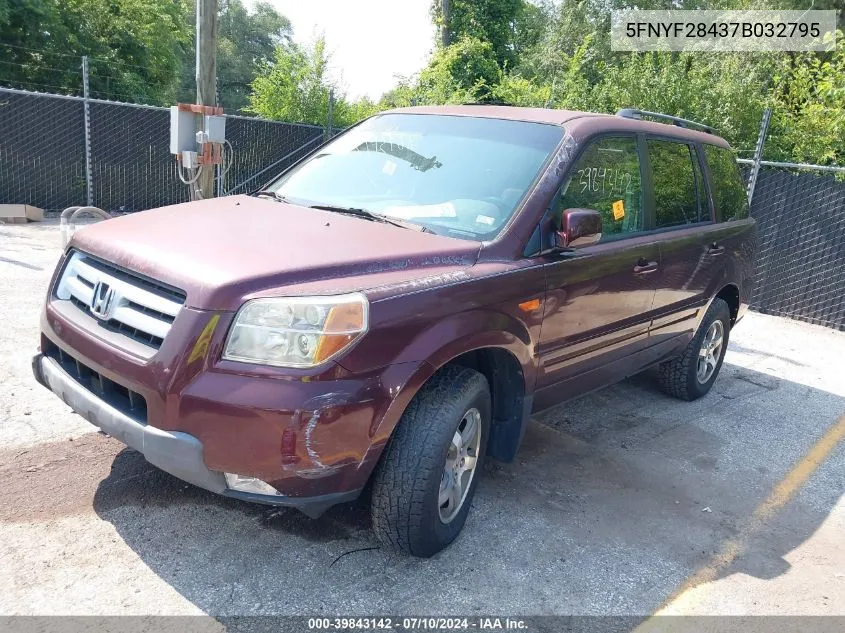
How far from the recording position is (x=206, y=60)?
7.44m

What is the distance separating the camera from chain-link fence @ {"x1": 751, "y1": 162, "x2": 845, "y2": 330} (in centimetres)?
887

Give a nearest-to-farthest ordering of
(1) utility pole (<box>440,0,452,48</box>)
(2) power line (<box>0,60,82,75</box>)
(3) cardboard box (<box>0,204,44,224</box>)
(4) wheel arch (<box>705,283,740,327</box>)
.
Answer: (4) wheel arch (<box>705,283,740,327</box>)
(3) cardboard box (<box>0,204,44,224</box>)
(2) power line (<box>0,60,82,75</box>)
(1) utility pole (<box>440,0,452,48</box>)

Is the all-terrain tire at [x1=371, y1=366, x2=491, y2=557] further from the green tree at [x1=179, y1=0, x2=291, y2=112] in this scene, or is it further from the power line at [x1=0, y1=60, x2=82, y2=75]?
the green tree at [x1=179, y1=0, x2=291, y2=112]

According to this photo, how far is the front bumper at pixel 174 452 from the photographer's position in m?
2.54

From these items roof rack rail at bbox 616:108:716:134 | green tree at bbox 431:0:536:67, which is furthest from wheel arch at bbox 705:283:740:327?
green tree at bbox 431:0:536:67

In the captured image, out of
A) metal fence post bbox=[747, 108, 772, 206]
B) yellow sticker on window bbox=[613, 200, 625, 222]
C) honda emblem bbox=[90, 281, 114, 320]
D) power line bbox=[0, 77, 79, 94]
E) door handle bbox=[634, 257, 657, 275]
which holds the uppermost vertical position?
power line bbox=[0, 77, 79, 94]

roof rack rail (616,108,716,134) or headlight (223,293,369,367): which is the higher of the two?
roof rack rail (616,108,716,134)

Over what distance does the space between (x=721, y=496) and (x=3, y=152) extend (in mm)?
11379

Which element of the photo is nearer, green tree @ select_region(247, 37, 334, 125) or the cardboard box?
the cardboard box

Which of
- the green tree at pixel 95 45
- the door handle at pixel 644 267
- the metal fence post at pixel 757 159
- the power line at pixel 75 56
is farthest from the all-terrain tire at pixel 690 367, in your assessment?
the green tree at pixel 95 45

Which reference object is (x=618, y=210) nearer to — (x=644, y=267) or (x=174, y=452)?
(x=644, y=267)

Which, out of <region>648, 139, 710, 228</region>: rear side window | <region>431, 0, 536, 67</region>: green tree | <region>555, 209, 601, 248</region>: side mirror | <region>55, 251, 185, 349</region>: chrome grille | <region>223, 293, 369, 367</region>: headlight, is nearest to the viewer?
<region>223, 293, 369, 367</region>: headlight

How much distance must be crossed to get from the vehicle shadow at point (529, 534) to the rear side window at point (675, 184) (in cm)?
151

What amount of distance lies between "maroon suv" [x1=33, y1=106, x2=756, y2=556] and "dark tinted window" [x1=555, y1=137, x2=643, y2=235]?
0.05ft
